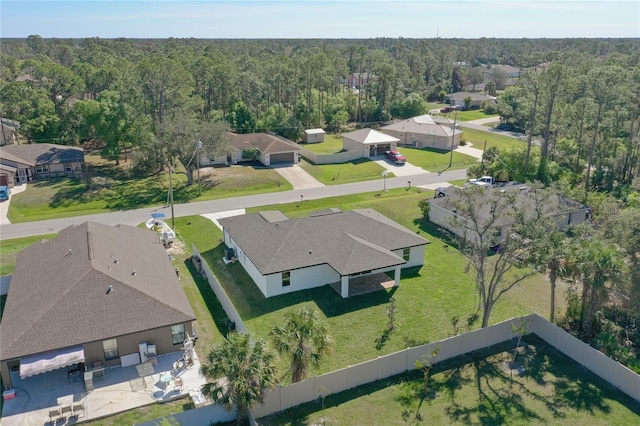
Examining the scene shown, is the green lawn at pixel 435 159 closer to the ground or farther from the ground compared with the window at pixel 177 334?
farther from the ground

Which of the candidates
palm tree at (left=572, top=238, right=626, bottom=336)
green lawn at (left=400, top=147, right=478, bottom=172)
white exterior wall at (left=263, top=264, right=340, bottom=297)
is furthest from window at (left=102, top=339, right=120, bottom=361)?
green lawn at (left=400, top=147, right=478, bottom=172)

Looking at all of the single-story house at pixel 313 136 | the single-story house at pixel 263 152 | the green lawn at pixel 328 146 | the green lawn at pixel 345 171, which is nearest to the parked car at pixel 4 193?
the single-story house at pixel 263 152

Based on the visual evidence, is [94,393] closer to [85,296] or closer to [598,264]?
[85,296]

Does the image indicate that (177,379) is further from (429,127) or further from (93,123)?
(429,127)

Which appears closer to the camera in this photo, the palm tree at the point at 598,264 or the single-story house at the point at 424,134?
the palm tree at the point at 598,264

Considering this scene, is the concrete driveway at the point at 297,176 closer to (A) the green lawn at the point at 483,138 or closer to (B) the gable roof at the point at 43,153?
(B) the gable roof at the point at 43,153

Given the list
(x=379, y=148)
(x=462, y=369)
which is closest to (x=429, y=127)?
(x=379, y=148)
